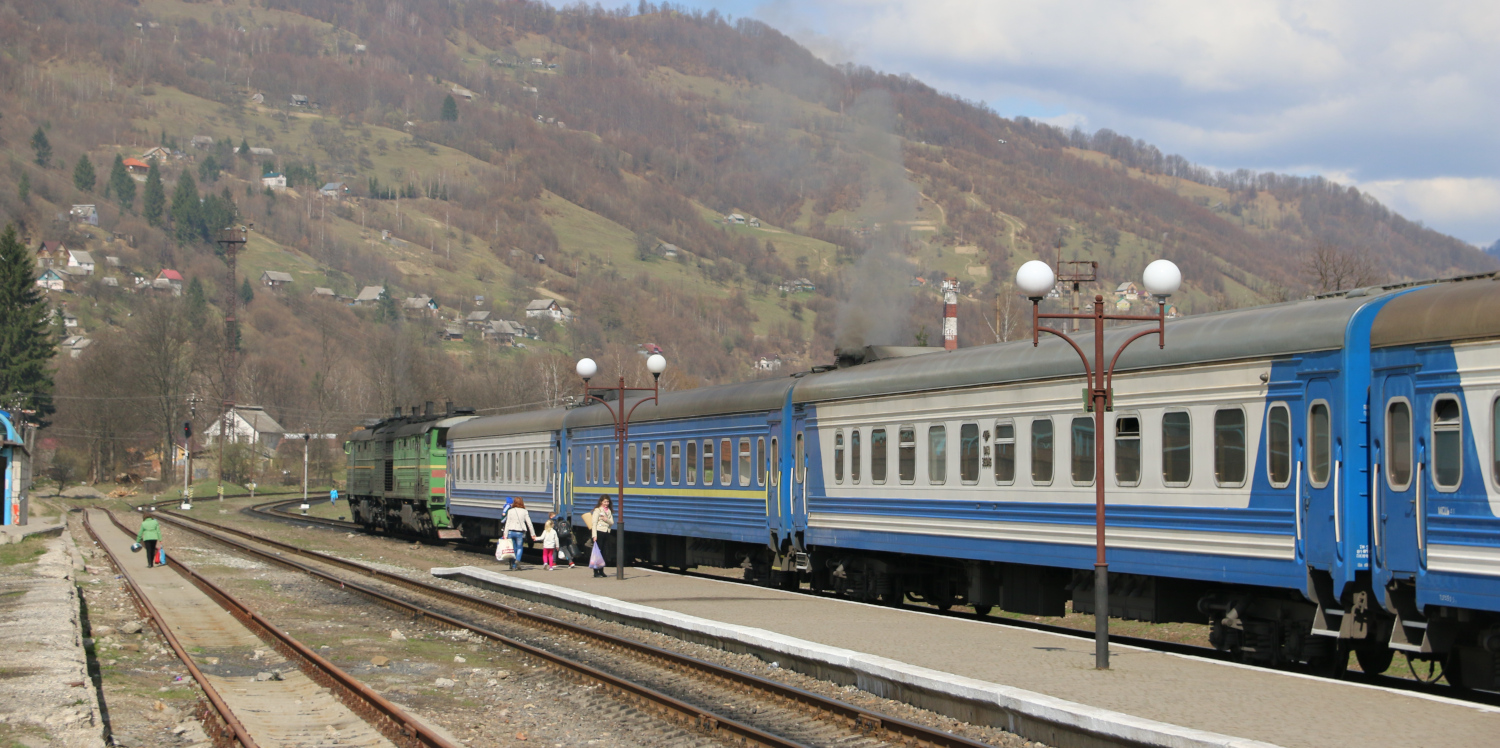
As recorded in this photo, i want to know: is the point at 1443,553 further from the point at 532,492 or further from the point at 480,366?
the point at 480,366

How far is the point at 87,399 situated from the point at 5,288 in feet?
40.4

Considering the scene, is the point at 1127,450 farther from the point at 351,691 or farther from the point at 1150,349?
the point at 351,691

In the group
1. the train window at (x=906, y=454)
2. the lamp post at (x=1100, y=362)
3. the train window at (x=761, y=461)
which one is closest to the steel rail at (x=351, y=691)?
the lamp post at (x=1100, y=362)

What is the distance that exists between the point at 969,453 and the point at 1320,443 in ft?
20.9

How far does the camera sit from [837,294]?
45.7 m

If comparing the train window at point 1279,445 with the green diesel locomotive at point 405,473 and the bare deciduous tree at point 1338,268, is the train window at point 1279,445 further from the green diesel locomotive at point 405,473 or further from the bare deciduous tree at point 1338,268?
the bare deciduous tree at point 1338,268

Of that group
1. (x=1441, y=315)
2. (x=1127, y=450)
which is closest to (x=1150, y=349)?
(x=1127, y=450)

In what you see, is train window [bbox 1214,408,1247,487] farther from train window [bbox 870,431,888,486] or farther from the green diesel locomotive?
the green diesel locomotive

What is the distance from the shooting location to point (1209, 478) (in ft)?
48.2

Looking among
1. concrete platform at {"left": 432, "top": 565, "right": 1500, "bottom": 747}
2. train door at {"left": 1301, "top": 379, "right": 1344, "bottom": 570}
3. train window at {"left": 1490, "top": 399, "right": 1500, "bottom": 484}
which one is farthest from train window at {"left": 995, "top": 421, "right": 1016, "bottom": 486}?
train window at {"left": 1490, "top": 399, "right": 1500, "bottom": 484}

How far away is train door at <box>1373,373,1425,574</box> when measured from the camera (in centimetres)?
1212

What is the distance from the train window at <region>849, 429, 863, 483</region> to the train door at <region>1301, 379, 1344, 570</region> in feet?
32.2

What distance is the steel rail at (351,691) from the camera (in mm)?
12826

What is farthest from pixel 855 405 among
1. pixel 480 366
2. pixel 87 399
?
pixel 480 366
